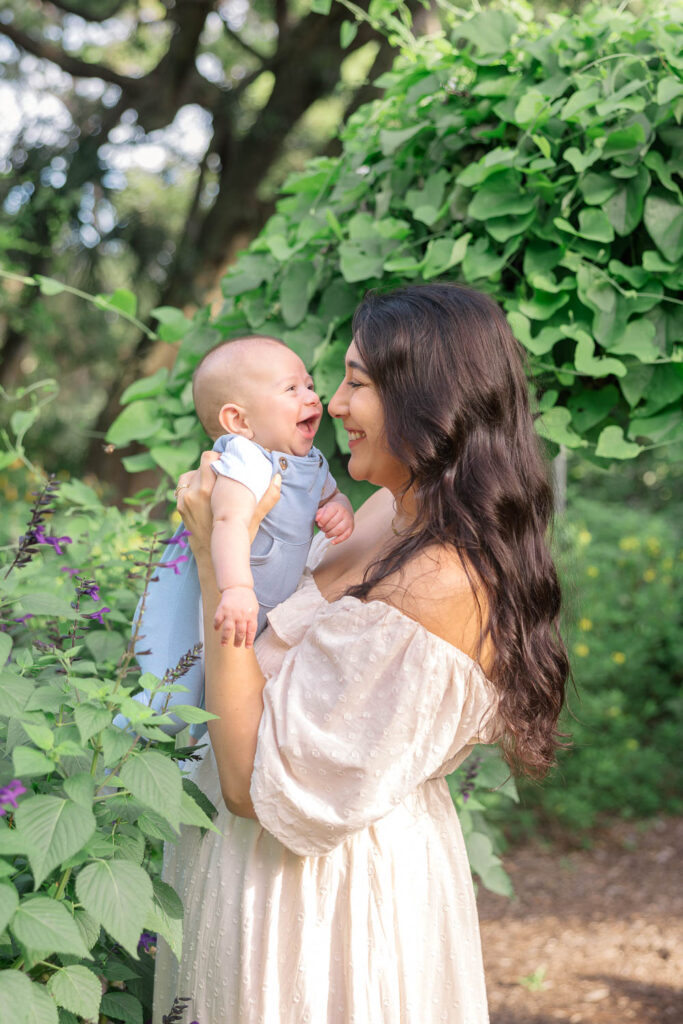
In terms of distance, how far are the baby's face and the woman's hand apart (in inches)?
5.9

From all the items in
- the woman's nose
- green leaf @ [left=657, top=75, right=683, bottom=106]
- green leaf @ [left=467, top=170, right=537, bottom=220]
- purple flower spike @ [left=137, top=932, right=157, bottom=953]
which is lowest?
purple flower spike @ [left=137, top=932, right=157, bottom=953]

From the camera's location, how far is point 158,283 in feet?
24.0

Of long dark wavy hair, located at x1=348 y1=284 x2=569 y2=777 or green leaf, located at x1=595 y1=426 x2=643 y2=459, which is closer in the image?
long dark wavy hair, located at x1=348 y1=284 x2=569 y2=777

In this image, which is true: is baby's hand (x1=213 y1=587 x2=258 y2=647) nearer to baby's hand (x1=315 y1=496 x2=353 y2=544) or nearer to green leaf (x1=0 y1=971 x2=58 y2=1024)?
baby's hand (x1=315 y1=496 x2=353 y2=544)

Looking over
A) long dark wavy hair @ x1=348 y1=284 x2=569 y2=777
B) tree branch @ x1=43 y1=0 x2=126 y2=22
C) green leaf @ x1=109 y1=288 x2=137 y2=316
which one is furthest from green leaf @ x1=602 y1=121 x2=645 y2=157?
tree branch @ x1=43 y1=0 x2=126 y2=22

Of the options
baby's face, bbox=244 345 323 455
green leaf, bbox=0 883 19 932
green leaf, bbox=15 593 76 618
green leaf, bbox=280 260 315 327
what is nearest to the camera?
green leaf, bbox=0 883 19 932

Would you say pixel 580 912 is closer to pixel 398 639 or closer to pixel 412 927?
pixel 412 927

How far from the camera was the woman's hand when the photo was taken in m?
1.55

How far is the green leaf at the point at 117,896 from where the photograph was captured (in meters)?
1.03

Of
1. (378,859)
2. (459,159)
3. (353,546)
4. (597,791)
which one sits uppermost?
(459,159)

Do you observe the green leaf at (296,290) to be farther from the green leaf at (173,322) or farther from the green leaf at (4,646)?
the green leaf at (4,646)

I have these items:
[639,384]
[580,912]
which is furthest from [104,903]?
[580,912]

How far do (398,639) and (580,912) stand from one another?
11.2 ft

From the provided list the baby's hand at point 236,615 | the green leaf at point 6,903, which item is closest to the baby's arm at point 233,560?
the baby's hand at point 236,615
